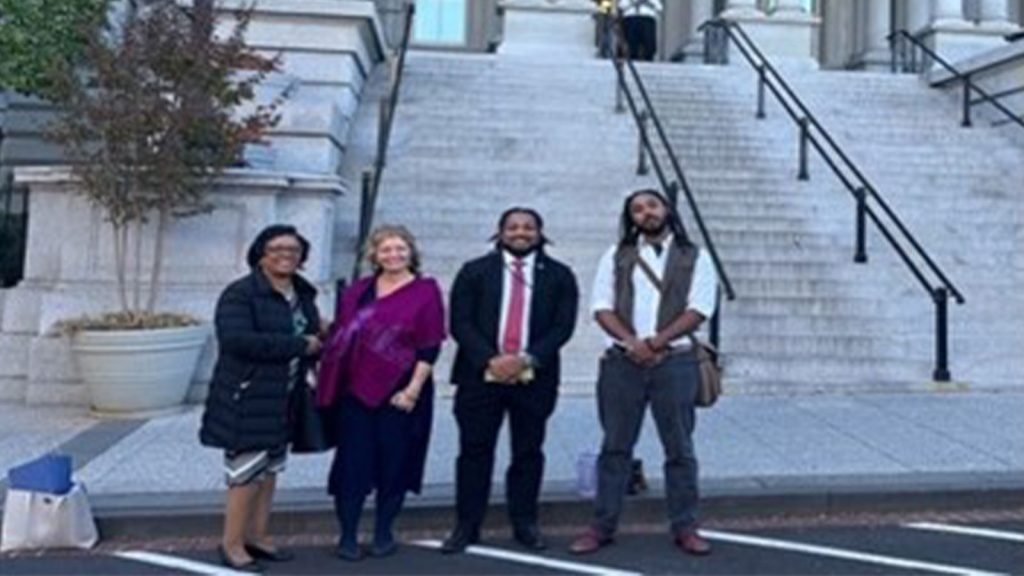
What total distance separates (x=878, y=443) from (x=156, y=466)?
4.99 metres

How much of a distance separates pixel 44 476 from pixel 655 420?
3026mm

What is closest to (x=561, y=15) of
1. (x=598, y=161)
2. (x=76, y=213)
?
(x=598, y=161)

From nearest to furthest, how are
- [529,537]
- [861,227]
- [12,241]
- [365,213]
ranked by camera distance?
[529,537] < [365,213] < [861,227] < [12,241]

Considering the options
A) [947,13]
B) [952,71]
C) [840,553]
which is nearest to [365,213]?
[840,553]

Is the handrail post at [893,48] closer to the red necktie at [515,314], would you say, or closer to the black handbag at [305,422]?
the red necktie at [515,314]

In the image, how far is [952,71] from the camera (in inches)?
630

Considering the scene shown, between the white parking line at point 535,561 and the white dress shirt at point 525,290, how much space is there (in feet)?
3.47

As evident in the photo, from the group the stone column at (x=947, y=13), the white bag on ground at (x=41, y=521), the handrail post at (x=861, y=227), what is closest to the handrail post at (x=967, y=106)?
the stone column at (x=947, y=13)

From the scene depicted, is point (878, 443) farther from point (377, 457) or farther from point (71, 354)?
point (71, 354)

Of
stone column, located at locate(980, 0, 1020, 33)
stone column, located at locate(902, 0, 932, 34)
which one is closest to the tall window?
stone column, located at locate(902, 0, 932, 34)

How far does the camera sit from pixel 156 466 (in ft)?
21.2

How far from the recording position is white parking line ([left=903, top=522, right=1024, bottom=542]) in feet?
18.2

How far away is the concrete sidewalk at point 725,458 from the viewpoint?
18.9ft

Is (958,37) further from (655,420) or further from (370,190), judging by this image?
(655,420)
